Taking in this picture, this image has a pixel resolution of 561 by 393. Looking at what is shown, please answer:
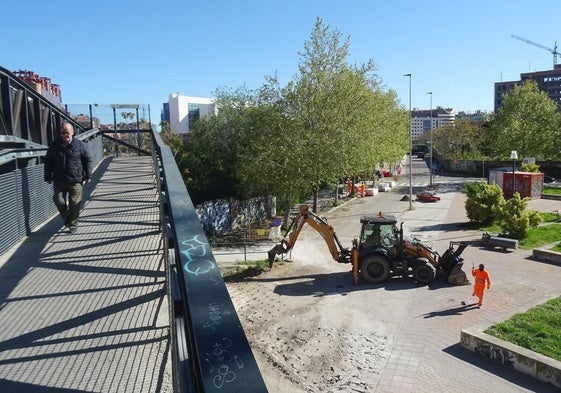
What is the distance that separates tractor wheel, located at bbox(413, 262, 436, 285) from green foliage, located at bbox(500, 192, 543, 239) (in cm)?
785

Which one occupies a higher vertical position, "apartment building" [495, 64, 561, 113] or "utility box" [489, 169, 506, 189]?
"apartment building" [495, 64, 561, 113]

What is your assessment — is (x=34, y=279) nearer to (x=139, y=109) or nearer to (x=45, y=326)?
(x=45, y=326)

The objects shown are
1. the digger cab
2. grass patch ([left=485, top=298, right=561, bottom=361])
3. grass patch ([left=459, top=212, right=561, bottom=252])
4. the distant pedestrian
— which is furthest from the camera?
grass patch ([left=459, top=212, right=561, bottom=252])

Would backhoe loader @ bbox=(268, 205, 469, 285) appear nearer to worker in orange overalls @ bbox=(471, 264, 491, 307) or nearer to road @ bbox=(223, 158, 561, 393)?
road @ bbox=(223, 158, 561, 393)

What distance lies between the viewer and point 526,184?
34.0 meters

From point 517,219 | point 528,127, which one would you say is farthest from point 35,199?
point 528,127

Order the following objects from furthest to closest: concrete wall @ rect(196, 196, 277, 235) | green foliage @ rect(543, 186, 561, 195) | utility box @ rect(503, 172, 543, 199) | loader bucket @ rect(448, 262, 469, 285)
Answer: green foliage @ rect(543, 186, 561, 195)
utility box @ rect(503, 172, 543, 199)
concrete wall @ rect(196, 196, 277, 235)
loader bucket @ rect(448, 262, 469, 285)

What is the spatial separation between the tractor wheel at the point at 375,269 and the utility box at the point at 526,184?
22502mm

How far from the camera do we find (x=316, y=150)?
26.0 m

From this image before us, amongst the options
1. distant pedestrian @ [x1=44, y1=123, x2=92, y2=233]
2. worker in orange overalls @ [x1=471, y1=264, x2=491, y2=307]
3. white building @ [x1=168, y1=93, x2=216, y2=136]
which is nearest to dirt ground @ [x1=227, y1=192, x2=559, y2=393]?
worker in orange overalls @ [x1=471, y1=264, x2=491, y2=307]

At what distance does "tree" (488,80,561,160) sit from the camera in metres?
45.2

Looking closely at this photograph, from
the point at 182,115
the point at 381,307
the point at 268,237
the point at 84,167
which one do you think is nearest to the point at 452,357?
the point at 381,307

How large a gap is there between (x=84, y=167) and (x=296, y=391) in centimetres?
609

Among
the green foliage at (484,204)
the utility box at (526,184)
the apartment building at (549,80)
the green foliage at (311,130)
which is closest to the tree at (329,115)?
the green foliage at (311,130)
